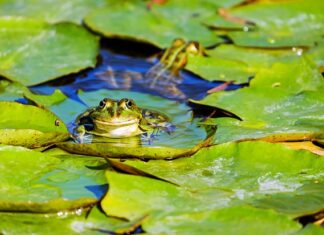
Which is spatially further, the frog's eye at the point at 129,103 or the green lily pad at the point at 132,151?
the frog's eye at the point at 129,103

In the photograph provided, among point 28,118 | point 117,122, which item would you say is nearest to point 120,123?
point 117,122

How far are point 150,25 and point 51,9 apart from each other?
88cm

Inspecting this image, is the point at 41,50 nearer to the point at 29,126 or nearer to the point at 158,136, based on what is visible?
the point at 29,126

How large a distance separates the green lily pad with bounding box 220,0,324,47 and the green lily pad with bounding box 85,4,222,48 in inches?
8.4

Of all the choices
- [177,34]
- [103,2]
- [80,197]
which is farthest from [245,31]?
[80,197]

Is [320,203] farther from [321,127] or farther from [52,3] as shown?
[52,3]

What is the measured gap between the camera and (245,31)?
5719 millimetres

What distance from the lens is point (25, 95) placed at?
14.3 feet

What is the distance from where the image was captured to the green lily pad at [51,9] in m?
5.96

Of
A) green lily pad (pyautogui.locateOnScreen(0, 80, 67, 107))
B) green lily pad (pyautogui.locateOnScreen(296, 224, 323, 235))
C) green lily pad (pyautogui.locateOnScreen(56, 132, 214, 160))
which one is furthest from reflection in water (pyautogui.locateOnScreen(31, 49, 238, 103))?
green lily pad (pyautogui.locateOnScreen(296, 224, 323, 235))

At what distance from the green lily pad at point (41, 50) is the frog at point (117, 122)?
77cm

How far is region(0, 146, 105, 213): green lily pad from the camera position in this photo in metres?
3.21

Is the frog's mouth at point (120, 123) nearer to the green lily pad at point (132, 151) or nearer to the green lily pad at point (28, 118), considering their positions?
the green lily pad at point (28, 118)

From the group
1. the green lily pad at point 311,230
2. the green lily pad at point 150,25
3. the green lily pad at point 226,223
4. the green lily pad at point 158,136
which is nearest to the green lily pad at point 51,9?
the green lily pad at point 150,25
